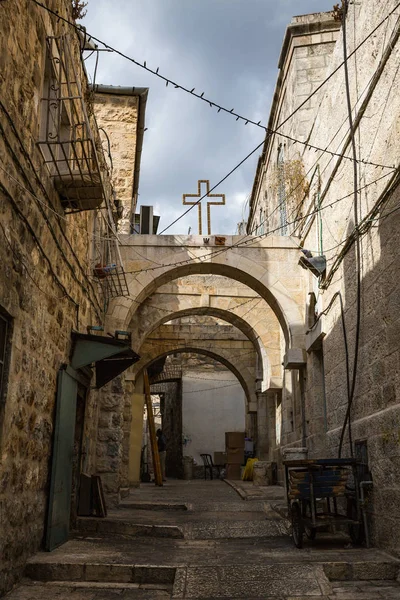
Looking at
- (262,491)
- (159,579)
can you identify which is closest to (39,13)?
(159,579)

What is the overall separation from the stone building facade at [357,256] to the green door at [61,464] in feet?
10.3

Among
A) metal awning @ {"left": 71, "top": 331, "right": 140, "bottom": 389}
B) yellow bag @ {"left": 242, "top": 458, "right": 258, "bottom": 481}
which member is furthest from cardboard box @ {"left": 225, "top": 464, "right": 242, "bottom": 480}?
metal awning @ {"left": 71, "top": 331, "right": 140, "bottom": 389}

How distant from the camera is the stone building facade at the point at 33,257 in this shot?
448 centimetres

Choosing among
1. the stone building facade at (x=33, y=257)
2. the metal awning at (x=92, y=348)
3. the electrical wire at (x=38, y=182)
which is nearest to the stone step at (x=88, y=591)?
the stone building facade at (x=33, y=257)

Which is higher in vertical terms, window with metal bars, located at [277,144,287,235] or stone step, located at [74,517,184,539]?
window with metal bars, located at [277,144,287,235]

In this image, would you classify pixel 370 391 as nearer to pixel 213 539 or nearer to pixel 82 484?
pixel 213 539

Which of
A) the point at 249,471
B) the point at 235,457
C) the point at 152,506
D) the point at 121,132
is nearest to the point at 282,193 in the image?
the point at 121,132

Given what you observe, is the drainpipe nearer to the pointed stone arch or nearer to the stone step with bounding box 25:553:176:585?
the stone step with bounding box 25:553:176:585

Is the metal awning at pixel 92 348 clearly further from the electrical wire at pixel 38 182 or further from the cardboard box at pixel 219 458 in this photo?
the cardboard box at pixel 219 458

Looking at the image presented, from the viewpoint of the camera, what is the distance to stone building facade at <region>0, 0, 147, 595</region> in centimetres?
448

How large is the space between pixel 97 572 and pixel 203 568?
0.93m

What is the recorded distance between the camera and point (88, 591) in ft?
15.6

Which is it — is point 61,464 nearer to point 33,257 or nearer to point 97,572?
point 97,572

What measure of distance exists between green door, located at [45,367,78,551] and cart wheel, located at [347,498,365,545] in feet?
9.74
